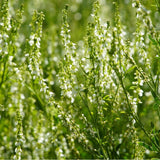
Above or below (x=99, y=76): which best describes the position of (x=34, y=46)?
above

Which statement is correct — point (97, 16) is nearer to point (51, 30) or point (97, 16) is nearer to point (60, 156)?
point (60, 156)

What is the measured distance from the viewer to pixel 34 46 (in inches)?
66.6

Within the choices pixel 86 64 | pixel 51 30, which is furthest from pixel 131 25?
pixel 86 64

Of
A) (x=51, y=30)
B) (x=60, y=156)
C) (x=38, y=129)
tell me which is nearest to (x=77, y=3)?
(x=51, y=30)

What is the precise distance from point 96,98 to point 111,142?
0.35m

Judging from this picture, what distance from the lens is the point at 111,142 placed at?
5.89ft

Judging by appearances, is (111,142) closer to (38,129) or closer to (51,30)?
(38,129)

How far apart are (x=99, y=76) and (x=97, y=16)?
353 mm

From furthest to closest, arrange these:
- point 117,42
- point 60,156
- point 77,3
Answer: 1. point 77,3
2. point 60,156
3. point 117,42

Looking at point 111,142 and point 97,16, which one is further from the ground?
point 97,16

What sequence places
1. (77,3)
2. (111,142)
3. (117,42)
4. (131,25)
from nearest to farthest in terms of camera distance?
(117,42) < (111,142) < (131,25) < (77,3)

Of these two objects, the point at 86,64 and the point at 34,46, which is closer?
the point at 34,46

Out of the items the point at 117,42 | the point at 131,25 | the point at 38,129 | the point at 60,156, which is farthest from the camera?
the point at 131,25

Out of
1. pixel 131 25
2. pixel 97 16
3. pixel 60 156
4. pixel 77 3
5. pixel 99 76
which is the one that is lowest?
pixel 60 156
